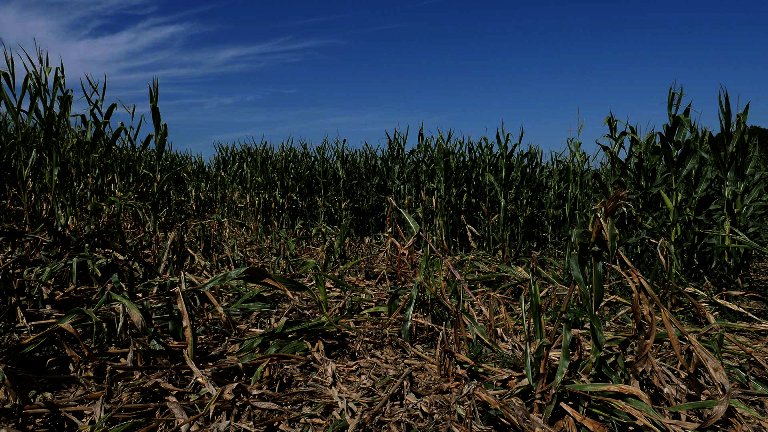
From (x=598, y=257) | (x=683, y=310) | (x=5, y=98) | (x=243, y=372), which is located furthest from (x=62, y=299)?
(x=683, y=310)

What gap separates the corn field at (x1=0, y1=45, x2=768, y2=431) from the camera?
205 cm

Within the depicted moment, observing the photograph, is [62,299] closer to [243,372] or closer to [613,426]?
[243,372]

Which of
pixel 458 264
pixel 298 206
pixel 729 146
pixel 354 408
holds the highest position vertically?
pixel 729 146

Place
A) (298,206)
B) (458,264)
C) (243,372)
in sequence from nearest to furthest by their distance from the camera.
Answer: (243,372) → (458,264) → (298,206)

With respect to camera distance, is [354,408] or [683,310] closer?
[354,408]

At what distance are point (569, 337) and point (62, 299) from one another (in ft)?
7.96

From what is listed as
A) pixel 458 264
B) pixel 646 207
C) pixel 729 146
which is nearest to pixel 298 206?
pixel 458 264

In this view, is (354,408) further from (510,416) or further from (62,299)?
(62,299)

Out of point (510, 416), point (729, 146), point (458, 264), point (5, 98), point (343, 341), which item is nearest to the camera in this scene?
point (510, 416)

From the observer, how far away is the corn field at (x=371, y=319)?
6.72 ft

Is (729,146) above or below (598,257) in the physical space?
above

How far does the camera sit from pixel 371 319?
9.11 ft

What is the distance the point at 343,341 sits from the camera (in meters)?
2.65

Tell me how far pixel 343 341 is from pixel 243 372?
0.49 metres
